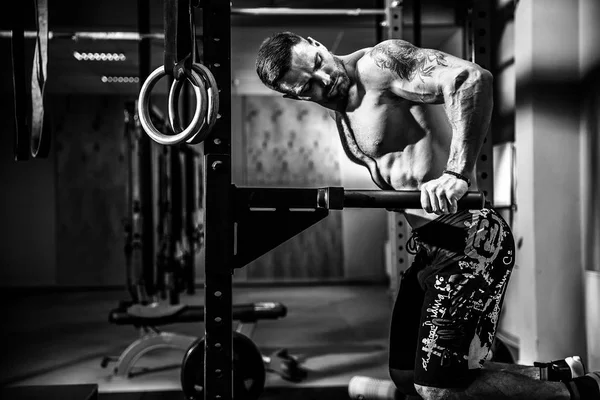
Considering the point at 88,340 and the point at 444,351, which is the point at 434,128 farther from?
the point at 88,340

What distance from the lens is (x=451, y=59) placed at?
1557mm

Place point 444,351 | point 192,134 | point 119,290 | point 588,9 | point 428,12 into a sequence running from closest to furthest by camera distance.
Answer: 1. point 192,134
2. point 444,351
3. point 588,9
4. point 428,12
5. point 119,290

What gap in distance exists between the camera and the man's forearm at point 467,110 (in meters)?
1.50

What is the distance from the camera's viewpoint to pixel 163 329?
488 cm

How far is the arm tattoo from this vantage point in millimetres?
1573

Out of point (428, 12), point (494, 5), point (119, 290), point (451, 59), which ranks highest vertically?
point (428, 12)

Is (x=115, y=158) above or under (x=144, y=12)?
under

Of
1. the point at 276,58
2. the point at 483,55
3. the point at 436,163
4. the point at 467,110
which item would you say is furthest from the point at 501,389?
the point at 483,55

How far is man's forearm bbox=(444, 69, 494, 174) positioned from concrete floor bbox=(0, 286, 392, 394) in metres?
1.97

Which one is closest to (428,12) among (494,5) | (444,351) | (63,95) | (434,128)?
(494,5)

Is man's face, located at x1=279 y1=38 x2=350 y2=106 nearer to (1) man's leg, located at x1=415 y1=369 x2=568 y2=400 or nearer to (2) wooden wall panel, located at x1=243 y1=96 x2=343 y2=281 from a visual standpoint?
(1) man's leg, located at x1=415 y1=369 x2=568 y2=400

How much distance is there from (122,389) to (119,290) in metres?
4.91

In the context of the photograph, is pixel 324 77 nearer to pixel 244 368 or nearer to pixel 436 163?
pixel 436 163

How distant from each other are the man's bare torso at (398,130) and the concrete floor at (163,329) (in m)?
1.78
